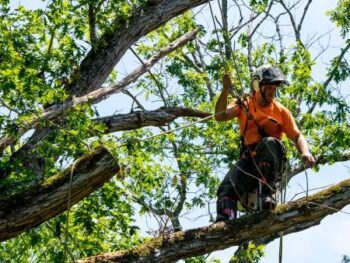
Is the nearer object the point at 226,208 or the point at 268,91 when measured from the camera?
the point at 226,208

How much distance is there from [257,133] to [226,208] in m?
0.63

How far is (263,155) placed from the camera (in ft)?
20.4

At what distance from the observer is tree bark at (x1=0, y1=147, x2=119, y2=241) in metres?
5.66

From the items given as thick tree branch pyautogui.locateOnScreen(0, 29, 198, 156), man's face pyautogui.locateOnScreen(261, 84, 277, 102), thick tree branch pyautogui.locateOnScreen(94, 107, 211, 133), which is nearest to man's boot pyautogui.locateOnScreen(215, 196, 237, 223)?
man's face pyautogui.locateOnScreen(261, 84, 277, 102)

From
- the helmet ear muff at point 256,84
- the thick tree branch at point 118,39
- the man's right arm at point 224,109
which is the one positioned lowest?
the man's right arm at point 224,109

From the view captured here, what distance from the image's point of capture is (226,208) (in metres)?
6.23

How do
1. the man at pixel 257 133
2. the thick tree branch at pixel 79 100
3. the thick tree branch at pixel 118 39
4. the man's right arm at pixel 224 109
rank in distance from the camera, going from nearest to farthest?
the man at pixel 257 133, the man's right arm at pixel 224 109, the thick tree branch at pixel 79 100, the thick tree branch at pixel 118 39

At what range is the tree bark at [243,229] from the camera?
5523 millimetres

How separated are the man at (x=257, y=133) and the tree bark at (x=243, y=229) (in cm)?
65

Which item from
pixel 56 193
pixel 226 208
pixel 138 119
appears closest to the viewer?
pixel 56 193

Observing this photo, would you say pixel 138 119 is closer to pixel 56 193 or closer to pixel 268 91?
pixel 268 91

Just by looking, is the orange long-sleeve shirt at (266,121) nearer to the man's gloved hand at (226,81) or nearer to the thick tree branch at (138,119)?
the man's gloved hand at (226,81)

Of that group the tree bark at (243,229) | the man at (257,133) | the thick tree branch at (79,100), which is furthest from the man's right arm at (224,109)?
the thick tree branch at (79,100)

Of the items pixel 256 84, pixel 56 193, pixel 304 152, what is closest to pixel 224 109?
pixel 256 84
